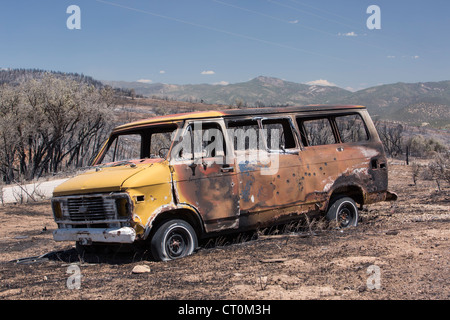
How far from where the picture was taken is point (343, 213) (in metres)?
8.20

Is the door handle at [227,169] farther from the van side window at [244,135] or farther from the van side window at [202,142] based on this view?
the van side window at [244,135]

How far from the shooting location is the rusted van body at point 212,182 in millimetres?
5996

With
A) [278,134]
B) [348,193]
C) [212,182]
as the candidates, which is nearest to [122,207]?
[212,182]

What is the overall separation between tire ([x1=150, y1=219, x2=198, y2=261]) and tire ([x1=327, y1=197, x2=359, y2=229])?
2705mm

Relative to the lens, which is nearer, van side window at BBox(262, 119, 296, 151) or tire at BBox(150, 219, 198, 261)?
tire at BBox(150, 219, 198, 261)

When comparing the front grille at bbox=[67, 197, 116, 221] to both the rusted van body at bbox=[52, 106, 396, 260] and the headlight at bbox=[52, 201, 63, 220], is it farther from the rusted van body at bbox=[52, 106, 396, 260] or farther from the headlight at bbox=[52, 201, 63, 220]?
the headlight at bbox=[52, 201, 63, 220]

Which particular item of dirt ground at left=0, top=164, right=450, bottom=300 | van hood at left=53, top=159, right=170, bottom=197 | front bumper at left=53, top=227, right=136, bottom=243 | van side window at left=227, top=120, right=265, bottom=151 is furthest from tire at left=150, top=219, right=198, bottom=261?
van side window at left=227, top=120, right=265, bottom=151

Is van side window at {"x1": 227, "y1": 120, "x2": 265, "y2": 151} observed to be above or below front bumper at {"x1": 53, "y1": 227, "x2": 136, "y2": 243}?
above

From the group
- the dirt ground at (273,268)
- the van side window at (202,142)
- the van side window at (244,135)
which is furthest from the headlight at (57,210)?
the van side window at (244,135)

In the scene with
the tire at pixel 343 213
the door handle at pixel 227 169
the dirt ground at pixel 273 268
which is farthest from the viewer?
the tire at pixel 343 213

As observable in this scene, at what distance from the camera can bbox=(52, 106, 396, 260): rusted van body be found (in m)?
6.00

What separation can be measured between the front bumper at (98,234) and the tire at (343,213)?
3.67 meters

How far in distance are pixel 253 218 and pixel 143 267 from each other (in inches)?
79.3
